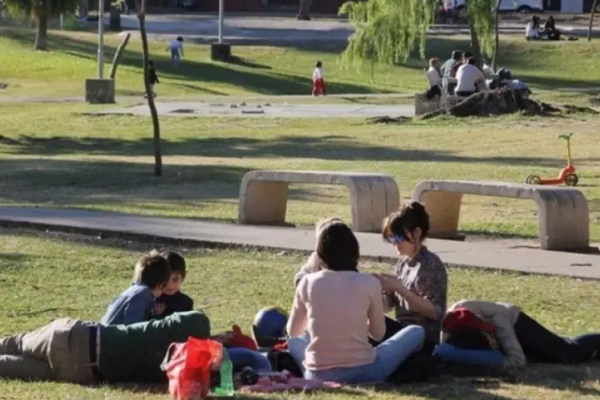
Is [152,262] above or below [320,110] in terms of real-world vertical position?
above

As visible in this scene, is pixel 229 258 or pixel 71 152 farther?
pixel 71 152

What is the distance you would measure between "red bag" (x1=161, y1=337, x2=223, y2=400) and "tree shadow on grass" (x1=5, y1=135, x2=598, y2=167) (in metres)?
17.9

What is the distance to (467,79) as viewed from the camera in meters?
34.4

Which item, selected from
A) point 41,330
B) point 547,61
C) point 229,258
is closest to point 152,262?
point 41,330

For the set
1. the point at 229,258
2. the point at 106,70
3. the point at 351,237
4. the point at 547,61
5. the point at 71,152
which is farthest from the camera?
the point at 547,61

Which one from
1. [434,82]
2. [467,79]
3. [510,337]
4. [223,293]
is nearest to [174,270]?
[510,337]

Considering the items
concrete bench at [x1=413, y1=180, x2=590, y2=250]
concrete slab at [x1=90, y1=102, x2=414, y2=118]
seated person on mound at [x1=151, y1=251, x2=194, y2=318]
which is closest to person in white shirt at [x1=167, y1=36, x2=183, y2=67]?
concrete slab at [x1=90, y1=102, x2=414, y2=118]

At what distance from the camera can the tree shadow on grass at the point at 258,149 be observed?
26.3 m

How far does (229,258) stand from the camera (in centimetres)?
1365

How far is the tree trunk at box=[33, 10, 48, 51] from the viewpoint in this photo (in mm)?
58812

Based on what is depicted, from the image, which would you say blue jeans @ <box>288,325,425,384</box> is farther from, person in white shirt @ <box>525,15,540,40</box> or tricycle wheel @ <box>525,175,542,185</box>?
person in white shirt @ <box>525,15,540,40</box>

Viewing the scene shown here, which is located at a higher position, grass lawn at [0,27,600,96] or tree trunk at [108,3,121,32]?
tree trunk at [108,3,121,32]

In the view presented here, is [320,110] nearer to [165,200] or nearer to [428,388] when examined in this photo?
[165,200]

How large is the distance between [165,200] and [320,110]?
20271 millimetres
